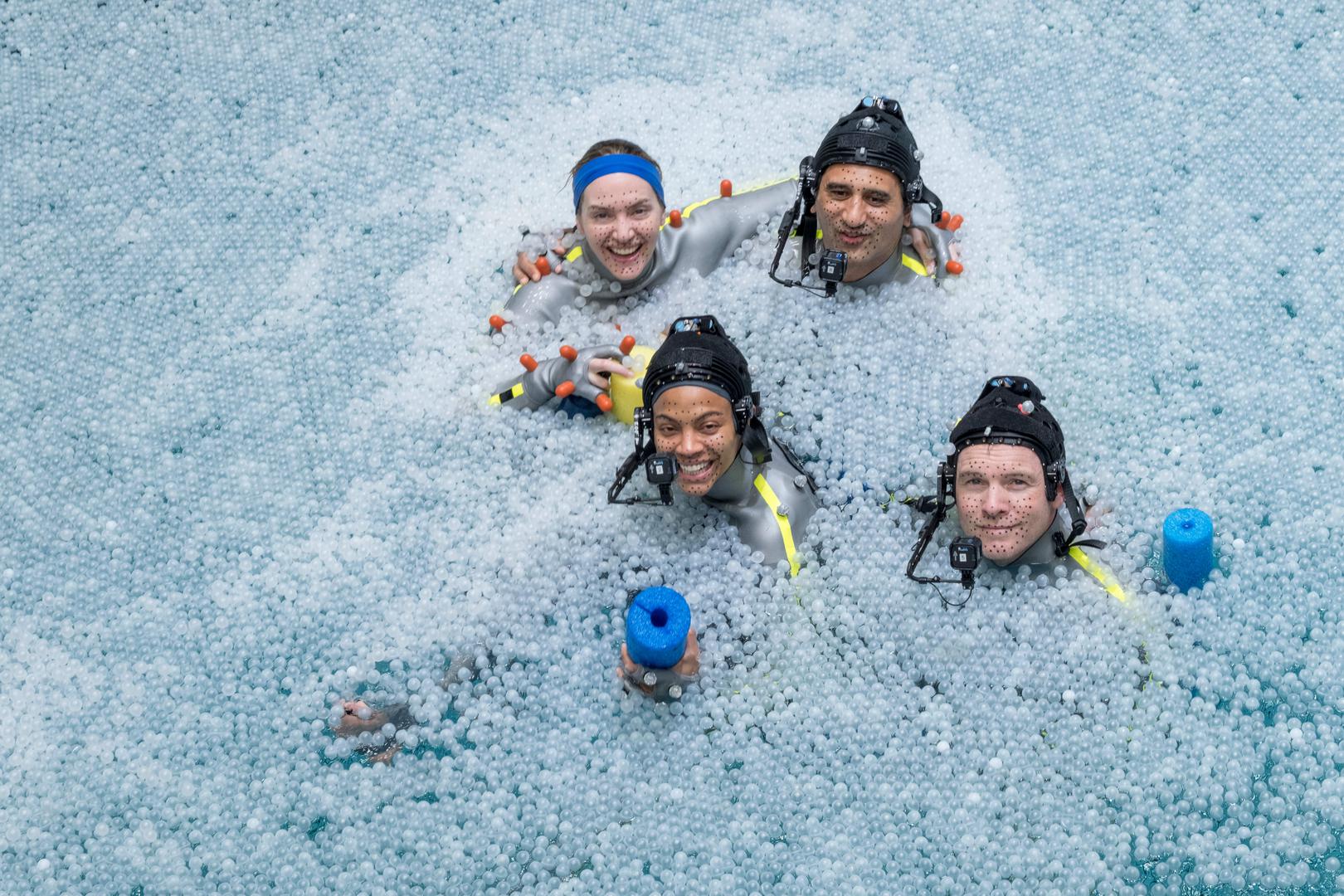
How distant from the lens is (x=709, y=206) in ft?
19.6

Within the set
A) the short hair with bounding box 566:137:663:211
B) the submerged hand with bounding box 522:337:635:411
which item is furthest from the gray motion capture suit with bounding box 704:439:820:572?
the short hair with bounding box 566:137:663:211

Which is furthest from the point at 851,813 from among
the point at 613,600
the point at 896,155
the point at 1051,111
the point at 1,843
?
the point at 1051,111

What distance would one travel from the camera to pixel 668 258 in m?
5.82

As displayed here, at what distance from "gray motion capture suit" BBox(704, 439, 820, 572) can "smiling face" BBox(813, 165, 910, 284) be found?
856 millimetres

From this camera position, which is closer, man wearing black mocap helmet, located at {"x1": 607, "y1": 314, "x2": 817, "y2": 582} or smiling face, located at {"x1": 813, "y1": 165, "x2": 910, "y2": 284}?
man wearing black mocap helmet, located at {"x1": 607, "y1": 314, "x2": 817, "y2": 582}

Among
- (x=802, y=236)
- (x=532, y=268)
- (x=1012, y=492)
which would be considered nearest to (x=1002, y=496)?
(x=1012, y=492)

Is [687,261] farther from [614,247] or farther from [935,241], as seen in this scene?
[935,241]

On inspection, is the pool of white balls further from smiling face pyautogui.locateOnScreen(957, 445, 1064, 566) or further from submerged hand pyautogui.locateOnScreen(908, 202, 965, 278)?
smiling face pyautogui.locateOnScreen(957, 445, 1064, 566)

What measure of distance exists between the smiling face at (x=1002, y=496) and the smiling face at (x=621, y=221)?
4.69 ft

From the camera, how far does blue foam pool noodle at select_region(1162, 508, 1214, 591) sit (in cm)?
483

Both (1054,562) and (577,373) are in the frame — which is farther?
(577,373)

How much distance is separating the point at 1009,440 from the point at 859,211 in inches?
41.7

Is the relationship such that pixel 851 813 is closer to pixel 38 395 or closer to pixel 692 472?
pixel 692 472

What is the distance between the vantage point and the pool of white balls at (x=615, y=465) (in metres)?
4.79
